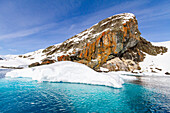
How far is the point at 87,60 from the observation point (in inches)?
2007

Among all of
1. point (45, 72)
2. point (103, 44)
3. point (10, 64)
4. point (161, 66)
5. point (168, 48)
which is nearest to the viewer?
point (45, 72)

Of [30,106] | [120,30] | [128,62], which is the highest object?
[120,30]

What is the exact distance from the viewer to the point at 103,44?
50094 mm

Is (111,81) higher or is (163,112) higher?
(111,81)

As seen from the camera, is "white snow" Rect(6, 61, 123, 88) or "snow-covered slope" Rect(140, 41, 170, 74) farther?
"snow-covered slope" Rect(140, 41, 170, 74)

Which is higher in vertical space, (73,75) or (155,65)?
(155,65)

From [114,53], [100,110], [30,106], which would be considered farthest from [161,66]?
[30,106]

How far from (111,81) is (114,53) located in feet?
118

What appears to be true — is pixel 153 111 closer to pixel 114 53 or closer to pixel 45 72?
pixel 45 72

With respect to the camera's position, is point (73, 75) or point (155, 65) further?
point (155, 65)

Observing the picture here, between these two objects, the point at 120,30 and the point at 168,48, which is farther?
the point at 168,48

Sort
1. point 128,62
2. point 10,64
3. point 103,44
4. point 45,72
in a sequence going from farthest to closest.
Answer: point 10,64 → point 128,62 → point 103,44 → point 45,72

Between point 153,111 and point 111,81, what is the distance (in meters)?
8.88

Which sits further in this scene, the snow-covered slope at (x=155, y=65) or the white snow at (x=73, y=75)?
the snow-covered slope at (x=155, y=65)
